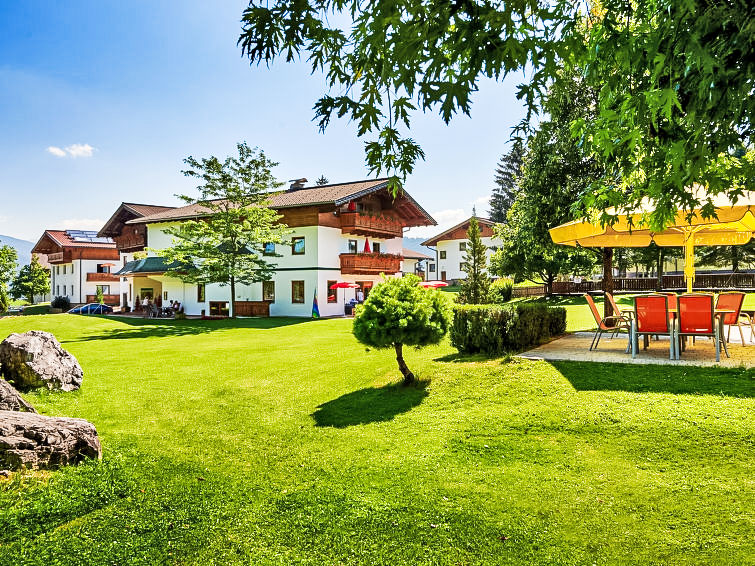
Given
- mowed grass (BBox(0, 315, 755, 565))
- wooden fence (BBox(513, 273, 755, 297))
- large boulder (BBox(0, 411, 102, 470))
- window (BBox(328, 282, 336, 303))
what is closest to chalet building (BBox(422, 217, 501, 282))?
wooden fence (BBox(513, 273, 755, 297))

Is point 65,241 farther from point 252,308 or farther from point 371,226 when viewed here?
point 371,226

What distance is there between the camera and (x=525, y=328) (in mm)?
10484

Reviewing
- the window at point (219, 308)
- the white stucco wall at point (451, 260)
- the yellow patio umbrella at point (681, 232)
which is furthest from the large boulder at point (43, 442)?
the white stucco wall at point (451, 260)

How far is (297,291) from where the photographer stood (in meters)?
31.8

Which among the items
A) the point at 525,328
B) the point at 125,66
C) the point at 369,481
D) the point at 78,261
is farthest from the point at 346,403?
the point at 78,261

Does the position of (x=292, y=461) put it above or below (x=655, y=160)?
below

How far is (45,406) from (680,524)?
928cm

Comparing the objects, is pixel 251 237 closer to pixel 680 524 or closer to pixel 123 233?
pixel 123 233

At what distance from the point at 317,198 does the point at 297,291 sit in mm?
6735

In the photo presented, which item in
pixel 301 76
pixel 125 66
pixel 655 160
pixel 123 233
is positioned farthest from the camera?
pixel 123 233

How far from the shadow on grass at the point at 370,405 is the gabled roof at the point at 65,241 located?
5538 cm

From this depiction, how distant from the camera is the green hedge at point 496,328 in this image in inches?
401

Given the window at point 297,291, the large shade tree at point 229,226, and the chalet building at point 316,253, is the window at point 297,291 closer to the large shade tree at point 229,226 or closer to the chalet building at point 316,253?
the chalet building at point 316,253

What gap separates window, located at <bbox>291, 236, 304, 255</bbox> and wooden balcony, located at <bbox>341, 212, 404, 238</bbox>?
A: 3.11 meters
